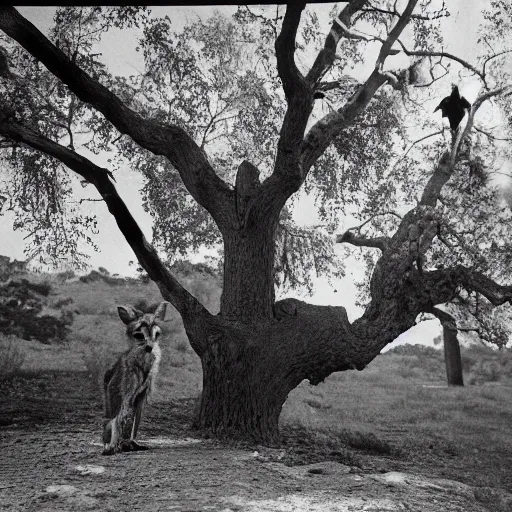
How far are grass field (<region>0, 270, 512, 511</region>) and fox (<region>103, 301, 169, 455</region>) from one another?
0.82 metres

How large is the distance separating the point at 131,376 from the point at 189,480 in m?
1.09

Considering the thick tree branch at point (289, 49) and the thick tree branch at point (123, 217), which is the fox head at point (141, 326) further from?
the thick tree branch at point (289, 49)

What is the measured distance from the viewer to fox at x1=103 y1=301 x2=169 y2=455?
5.16 meters

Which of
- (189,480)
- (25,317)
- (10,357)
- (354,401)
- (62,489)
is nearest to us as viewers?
(62,489)

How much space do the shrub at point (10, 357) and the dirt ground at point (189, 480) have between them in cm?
471

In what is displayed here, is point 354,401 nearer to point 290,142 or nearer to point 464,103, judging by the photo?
point 464,103

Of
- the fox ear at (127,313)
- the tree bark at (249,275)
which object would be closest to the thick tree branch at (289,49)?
the tree bark at (249,275)

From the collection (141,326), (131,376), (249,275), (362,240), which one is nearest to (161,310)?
(141,326)

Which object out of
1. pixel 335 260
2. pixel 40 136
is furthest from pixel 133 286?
pixel 40 136

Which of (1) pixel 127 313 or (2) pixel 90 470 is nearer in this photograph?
(2) pixel 90 470

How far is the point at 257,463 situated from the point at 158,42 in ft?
23.9

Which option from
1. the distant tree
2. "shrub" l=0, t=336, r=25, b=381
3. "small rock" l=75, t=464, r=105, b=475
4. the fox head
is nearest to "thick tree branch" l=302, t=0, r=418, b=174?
the distant tree

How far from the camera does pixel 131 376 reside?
515cm

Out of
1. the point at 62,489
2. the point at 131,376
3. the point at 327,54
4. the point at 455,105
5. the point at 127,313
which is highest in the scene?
the point at 455,105
